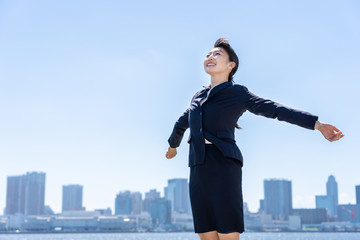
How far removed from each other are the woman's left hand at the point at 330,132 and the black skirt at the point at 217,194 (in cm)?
76

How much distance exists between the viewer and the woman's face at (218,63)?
472 cm

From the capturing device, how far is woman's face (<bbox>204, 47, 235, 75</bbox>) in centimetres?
472

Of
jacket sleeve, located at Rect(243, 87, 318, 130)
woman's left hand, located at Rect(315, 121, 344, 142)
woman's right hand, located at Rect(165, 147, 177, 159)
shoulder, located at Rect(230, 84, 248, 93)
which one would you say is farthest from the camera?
woman's right hand, located at Rect(165, 147, 177, 159)

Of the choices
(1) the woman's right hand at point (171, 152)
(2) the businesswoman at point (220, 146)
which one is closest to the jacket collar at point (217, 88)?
(2) the businesswoman at point (220, 146)

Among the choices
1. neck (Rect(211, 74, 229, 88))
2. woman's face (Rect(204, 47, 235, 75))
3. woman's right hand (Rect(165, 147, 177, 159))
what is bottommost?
woman's right hand (Rect(165, 147, 177, 159))

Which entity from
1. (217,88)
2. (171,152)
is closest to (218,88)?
(217,88)

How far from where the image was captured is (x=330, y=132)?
400 cm

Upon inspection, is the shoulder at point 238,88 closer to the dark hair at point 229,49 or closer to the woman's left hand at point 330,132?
the dark hair at point 229,49

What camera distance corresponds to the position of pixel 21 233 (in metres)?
199

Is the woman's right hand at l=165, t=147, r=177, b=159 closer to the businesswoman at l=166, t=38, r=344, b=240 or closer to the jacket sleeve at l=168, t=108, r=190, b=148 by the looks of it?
the jacket sleeve at l=168, t=108, r=190, b=148

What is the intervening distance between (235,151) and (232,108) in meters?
0.41

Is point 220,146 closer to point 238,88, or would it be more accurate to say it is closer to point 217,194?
point 217,194

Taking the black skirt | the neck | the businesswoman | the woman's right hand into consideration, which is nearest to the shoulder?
the businesswoman

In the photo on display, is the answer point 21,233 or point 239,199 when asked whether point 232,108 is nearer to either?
point 239,199
